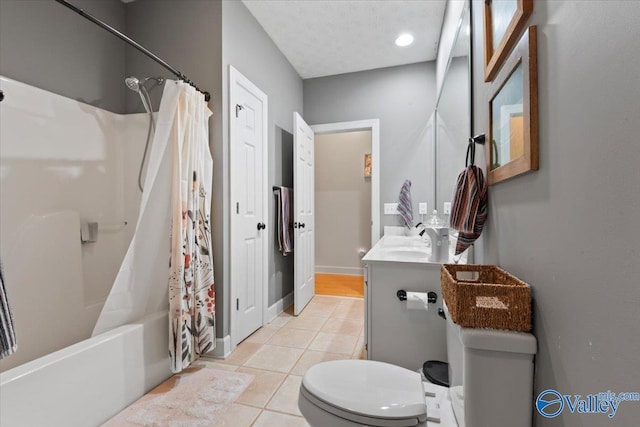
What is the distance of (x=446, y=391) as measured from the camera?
95 cm

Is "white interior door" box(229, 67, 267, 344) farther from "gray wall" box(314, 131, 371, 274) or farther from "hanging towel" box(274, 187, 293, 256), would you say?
"gray wall" box(314, 131, 371, 274)

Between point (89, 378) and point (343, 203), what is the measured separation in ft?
12.4

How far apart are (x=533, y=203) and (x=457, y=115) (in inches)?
48.2

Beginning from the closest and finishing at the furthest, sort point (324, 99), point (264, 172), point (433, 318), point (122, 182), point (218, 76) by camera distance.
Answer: point (433, 318), point (218, 76), point (122, 182), point (264, 172), point (324, 99)

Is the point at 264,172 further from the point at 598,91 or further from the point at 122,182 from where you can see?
the point at 598,91

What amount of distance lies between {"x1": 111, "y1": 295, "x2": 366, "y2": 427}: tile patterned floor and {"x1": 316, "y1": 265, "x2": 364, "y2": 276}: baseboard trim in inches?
55.1

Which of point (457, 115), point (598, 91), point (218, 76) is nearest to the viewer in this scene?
point (598, 91)

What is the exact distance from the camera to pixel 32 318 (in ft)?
5.54

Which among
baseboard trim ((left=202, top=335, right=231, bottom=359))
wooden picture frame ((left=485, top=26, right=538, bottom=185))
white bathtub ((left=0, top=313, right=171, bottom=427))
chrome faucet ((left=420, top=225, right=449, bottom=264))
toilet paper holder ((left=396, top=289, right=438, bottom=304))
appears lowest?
baseboard trim ((left=202, top=335, right=231, bottom=359))

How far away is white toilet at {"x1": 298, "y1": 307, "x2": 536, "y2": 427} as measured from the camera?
0.69 metres

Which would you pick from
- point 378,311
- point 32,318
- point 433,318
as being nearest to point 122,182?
point 32,318

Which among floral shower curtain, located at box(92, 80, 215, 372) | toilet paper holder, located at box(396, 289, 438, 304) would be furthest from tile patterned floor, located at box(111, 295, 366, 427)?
toilet paper holder, located at box(396, 289, 438, 304)

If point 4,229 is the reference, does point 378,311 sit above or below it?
below

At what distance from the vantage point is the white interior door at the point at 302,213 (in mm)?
2924
